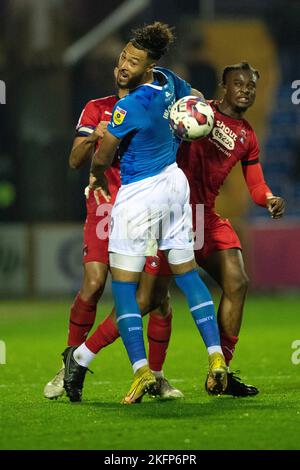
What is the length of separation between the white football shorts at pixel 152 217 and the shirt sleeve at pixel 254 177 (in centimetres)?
96

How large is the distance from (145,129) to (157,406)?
1630 millimetres

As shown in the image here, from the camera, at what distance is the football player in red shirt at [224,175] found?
759cm

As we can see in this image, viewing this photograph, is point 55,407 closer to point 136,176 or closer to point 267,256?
point 136,176

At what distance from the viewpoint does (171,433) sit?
19.2 feet

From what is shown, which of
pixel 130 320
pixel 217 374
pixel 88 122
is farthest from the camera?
pixel 88 122

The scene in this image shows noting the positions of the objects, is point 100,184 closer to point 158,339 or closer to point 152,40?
point 152,40

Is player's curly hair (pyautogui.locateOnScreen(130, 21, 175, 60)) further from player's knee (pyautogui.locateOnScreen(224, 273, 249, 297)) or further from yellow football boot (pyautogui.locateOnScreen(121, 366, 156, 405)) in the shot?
yellow football boot (pyautogui.locateOnScreen(121, 366, 156, 405))

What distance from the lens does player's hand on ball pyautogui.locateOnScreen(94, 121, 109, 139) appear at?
712cm

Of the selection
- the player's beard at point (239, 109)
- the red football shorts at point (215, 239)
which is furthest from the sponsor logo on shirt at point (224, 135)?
the red football shorts at point (215, 239)

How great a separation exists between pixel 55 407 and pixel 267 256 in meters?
12.1

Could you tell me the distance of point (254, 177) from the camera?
7.85m

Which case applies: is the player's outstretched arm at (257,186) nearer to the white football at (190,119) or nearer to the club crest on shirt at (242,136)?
the club crest on shirt at (242,136)

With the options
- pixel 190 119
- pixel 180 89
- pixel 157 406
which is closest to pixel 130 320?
pixel 157 406

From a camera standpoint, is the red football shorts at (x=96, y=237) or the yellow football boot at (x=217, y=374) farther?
the red football shorts at (x=96, y=237)
